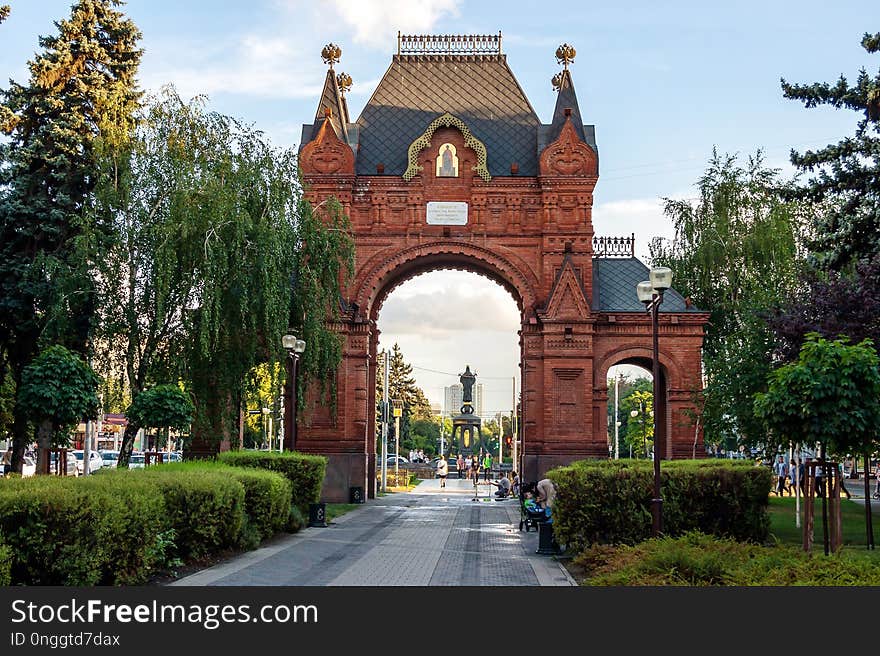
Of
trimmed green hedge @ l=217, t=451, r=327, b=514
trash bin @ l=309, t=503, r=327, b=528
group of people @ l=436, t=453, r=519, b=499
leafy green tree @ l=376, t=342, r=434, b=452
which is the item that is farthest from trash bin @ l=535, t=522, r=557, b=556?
leafy green tree @ l=376, t=342, r=434, b=452

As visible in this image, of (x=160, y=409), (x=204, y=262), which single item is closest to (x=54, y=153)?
(x=204, y=262)

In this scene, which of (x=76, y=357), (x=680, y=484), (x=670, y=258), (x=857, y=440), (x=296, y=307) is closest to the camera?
(x=857, y=440)

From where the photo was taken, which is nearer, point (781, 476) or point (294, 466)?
point (294, 466)

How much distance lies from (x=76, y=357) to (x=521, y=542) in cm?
1082

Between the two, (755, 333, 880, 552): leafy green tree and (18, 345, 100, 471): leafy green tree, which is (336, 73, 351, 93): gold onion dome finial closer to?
(18, 345, 100, 471): leafy green tree

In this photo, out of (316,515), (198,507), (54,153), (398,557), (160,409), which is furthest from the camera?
(54,153)

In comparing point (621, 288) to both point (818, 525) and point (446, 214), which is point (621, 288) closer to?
point (446, 214)

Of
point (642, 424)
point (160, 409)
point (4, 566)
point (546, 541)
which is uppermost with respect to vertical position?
point (160, 409)

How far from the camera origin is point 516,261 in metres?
35.5

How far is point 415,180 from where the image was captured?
35656mm

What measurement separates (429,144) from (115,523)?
25800 millimetres

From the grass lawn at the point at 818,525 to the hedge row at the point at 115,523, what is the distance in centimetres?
968

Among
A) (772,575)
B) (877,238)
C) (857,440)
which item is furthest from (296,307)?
(772,575)

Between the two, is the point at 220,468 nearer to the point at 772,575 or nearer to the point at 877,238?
the point at 772,575
